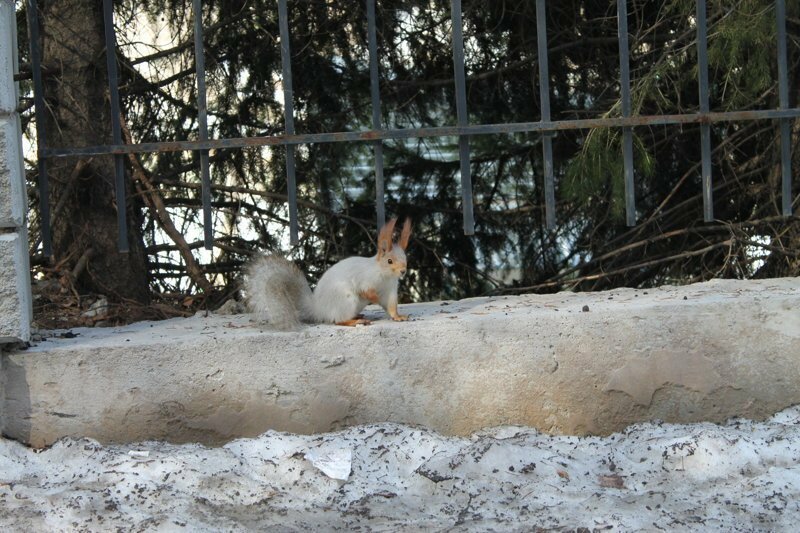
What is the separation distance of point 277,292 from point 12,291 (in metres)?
0.94

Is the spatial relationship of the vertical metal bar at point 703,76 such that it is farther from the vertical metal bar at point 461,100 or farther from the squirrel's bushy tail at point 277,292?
the squirrel's bushy tail at point 277,292

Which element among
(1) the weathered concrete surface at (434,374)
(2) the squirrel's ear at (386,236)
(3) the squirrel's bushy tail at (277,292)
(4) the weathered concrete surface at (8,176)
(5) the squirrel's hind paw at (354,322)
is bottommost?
(1) the weathered concrete surface at (434,374)

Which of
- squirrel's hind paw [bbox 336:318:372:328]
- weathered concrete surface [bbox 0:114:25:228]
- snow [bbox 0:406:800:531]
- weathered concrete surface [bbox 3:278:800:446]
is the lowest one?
snow [bbox 0:406:800:531]

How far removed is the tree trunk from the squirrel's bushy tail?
4.30ft

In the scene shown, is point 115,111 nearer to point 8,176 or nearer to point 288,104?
point 8,176

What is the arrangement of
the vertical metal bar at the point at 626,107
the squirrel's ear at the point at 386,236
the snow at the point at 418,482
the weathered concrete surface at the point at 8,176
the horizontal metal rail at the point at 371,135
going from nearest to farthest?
the snow at the point at 418,482, the weathered concrete surface at the point at 8,176, the horizontal metal rail at the point at 371,135, the vertical metal bar at the point at 626,107, the squirrel's ear at the point at 386,236

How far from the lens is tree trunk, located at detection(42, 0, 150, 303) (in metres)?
4.88

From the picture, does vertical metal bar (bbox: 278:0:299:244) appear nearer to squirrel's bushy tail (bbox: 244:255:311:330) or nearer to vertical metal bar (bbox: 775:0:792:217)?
squirrel's bushy tail (bbox: 244:255:311:330)

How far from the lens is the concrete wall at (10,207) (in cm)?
325

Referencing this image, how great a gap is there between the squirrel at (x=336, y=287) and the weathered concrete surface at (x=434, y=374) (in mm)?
195

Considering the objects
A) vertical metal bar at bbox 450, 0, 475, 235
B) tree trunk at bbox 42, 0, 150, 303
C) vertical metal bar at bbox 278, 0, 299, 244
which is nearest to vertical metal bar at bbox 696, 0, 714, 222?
vertical metal bar at bbox 450, 0, 475, 235

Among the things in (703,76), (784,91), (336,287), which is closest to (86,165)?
(336,287)

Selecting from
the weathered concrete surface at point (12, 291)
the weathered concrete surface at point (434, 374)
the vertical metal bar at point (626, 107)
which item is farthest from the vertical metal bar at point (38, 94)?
the vertical metal bar at point (626, 107)

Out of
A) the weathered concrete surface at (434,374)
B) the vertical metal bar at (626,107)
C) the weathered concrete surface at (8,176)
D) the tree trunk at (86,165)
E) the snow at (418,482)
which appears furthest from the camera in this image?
the tree trunk at (86,165)
